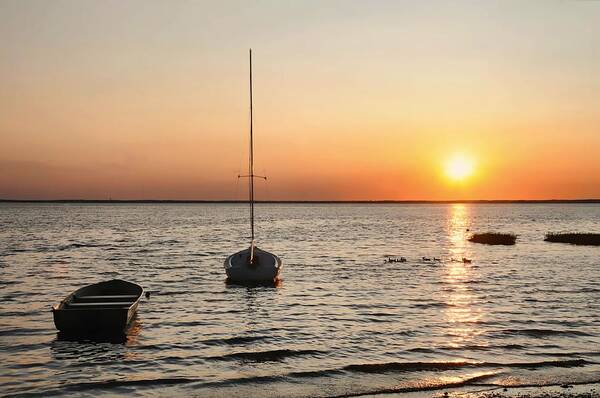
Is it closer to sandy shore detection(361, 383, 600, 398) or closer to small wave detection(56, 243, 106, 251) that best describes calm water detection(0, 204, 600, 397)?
sandy shore detection(361, 383, 600, 398)

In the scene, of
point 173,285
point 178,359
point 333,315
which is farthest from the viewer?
point 173,285

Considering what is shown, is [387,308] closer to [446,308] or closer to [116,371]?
[446,308]

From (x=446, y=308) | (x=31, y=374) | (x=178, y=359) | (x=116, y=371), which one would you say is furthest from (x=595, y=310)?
(x=31, y=374)

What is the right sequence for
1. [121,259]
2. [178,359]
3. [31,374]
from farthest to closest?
[121,259] < [178,359] < [31,374]

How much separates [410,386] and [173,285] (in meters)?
25.5

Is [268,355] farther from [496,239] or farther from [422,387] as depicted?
[496,239]

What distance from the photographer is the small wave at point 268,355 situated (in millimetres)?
20453

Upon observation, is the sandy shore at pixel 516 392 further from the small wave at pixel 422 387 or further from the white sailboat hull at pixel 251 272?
the white sailboat hull at pixel 251 272

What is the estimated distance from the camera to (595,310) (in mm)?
29531

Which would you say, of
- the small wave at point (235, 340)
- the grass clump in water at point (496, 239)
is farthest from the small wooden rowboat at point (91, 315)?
the grass clump in water at point (496, 239)

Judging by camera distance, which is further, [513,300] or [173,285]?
[173,285]

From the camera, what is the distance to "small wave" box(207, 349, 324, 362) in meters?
20.5

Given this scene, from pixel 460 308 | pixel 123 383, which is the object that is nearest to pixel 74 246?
pixel 460 308

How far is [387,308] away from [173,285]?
16.2m
